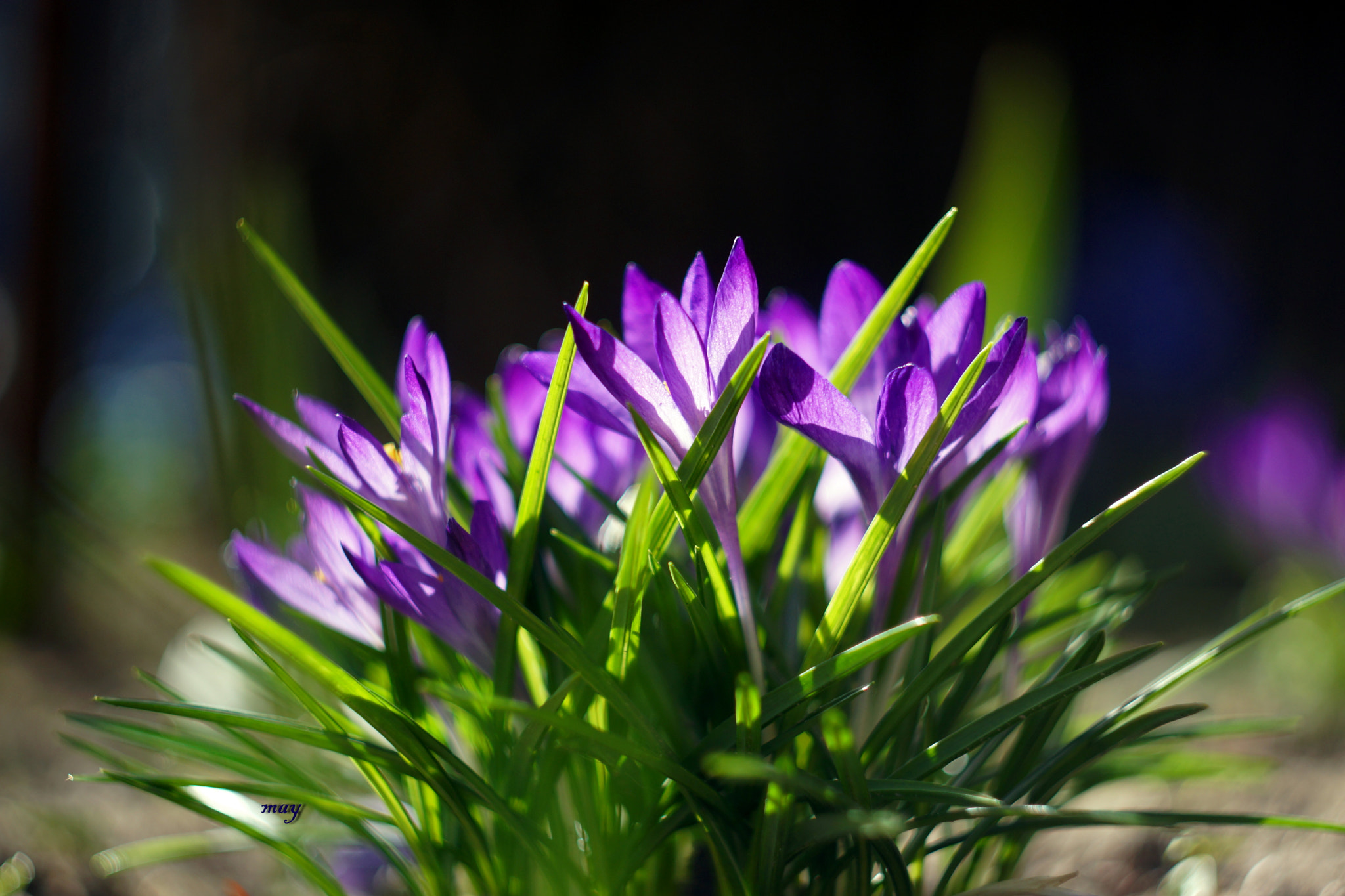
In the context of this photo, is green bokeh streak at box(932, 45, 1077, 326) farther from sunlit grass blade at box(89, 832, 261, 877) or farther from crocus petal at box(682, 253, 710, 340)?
sunlit grass blade at box(89, 832, 261, 877)

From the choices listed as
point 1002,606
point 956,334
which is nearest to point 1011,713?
point 1002,606

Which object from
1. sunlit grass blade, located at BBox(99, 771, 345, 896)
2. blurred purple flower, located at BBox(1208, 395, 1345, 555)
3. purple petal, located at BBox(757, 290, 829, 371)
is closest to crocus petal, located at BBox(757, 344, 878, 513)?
purple petal, located at BBox(757, 290, 829, 371)

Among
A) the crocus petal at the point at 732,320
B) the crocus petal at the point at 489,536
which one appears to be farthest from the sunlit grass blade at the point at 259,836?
the crocus petal at the point at 732,320

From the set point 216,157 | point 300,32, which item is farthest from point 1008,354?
point 300,32

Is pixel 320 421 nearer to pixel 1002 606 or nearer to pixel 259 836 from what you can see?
pixel 259 836

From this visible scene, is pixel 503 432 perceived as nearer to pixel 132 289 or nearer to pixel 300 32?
pixel 300 32

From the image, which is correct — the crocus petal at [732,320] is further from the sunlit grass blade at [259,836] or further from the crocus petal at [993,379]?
the sunlit grass blade at [259,836]
